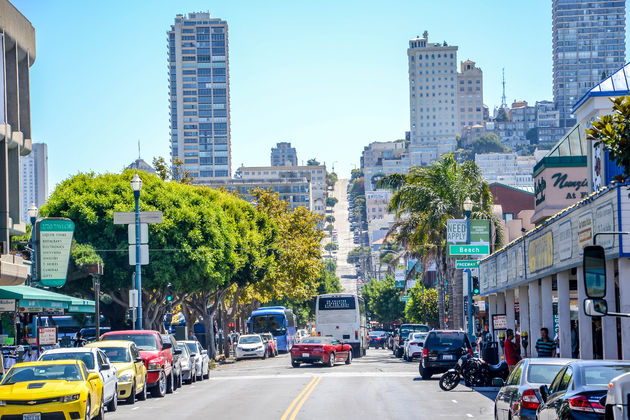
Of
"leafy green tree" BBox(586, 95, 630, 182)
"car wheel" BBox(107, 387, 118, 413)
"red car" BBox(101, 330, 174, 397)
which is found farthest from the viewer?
"red car" BBox(101, 330, 174, 397)

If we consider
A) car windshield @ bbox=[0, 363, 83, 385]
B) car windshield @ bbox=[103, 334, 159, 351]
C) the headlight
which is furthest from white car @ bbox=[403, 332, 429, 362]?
car windshield @ bbox=[0, 363, 83, 385]

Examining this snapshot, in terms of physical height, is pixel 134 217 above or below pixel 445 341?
above

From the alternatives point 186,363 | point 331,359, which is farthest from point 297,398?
point 331,359

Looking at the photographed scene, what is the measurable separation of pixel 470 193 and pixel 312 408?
110ft

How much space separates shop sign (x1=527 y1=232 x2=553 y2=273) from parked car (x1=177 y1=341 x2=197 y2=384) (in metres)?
12.2

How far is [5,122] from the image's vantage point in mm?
23875

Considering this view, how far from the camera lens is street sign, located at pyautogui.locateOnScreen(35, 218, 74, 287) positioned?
30.4 m

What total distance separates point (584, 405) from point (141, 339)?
19.8m

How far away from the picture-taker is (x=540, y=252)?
99.2 ft

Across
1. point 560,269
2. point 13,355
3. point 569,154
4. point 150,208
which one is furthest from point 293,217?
point 560,269

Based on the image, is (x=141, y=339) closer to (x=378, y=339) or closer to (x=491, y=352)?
(x=491, y=352)

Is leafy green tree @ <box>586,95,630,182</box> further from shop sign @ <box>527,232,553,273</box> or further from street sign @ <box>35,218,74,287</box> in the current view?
street sign @ <box>35,218,74,287</box>

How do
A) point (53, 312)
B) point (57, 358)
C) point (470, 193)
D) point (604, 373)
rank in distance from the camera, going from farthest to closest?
point (470, 193)
point (53, 312)
point (57, 358)
point (604, 373)

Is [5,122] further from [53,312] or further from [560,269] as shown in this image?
[53,312]
